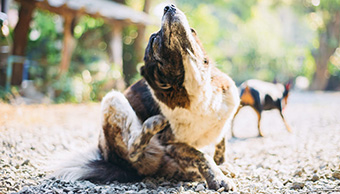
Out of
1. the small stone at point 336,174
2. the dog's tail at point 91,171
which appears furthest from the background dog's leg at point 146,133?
the small stone at point 336,174

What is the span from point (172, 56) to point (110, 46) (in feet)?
38.4

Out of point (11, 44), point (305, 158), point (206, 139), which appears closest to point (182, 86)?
point (206, 139)

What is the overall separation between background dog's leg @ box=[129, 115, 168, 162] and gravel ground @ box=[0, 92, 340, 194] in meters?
0.34

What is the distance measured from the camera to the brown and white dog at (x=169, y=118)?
8.03 ft

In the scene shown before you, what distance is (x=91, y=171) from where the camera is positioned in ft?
9.71

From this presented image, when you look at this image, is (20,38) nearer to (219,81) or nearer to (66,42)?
(66,42)

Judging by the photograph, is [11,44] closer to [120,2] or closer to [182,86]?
[120,2]

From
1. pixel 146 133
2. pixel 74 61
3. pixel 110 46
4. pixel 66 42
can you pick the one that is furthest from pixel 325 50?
pixel 146 133

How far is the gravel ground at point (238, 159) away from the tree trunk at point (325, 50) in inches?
625

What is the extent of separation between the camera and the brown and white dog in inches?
96.3

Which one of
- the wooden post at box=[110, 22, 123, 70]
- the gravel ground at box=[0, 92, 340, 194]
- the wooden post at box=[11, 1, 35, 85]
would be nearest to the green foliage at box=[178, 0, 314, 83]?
the wooden post at box=[110, 22, 123, 70]

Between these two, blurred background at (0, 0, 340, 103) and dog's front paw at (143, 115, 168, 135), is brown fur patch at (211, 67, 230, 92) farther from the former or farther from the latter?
dog's front paw at (143, 115, 168, 135)

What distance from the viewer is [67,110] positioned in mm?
8461

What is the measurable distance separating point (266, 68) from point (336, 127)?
64.9 ft
